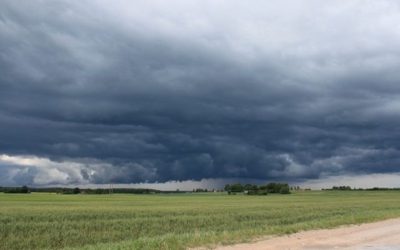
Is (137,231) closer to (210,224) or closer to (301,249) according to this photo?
(210,224)

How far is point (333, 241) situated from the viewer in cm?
2434

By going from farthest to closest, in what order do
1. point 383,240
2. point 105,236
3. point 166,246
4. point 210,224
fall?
point 210,224
point 105,236
point 383,240
point 166,246

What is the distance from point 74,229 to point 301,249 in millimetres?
19251

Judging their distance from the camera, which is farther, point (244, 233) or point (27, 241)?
point (27, 241)

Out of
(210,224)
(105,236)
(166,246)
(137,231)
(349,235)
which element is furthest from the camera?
(210,224)

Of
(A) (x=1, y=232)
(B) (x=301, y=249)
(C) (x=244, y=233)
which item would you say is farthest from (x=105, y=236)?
(B) (x=301, y=249)

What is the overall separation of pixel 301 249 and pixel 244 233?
4882 millimetres

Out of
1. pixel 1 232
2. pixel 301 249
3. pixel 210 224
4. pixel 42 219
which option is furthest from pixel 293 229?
pixel 42 219

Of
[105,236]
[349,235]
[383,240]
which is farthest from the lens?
[105,236]

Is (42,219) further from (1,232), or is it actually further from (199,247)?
(199,247)

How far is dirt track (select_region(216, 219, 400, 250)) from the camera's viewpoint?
2158 centimetres

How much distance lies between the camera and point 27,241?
2891 cm

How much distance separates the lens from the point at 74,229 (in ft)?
116

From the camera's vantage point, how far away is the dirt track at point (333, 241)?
70.8 feet
